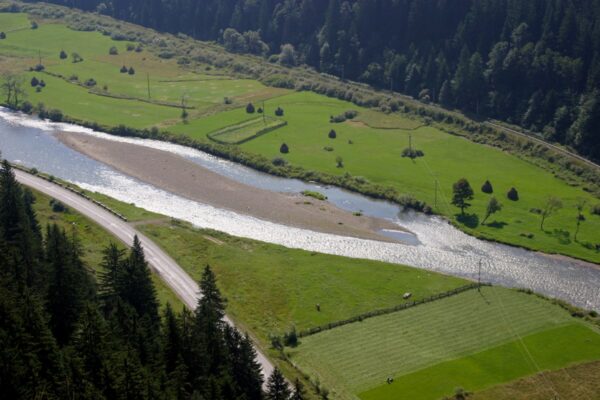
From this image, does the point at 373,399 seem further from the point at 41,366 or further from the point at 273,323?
the point at 41,366

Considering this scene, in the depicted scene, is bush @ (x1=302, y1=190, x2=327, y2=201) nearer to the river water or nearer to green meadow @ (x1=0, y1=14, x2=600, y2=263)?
the river water

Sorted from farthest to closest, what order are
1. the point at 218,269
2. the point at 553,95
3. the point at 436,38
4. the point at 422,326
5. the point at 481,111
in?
1. the point at 436,38
2. the point at 481,111
3. the point at 553,95
4. the point at 218,269
5. the point at 422,326

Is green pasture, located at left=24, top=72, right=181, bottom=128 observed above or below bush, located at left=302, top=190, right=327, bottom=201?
below

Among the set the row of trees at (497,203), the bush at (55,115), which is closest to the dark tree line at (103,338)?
the row of trees at (497,203)

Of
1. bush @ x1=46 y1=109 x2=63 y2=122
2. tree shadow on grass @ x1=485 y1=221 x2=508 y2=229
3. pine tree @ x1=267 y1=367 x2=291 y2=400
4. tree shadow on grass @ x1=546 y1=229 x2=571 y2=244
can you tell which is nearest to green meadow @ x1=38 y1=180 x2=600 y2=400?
pine tree @ x1=267 y1=367 x2=291 y2=400

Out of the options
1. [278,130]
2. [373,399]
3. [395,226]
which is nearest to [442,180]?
[395,226]

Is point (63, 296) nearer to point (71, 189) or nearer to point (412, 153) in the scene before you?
point (71, 189)
